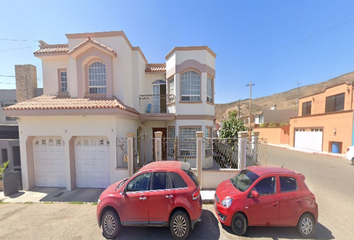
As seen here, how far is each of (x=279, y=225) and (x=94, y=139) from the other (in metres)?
8.20

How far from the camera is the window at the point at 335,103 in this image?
17109 millimetres

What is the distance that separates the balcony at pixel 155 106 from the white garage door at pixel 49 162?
192 inches

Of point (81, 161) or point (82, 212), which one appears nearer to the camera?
point (82, 212)

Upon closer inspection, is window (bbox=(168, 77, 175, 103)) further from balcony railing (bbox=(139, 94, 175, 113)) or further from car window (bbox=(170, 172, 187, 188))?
car window (bbox=(170, 172, 187, 188))

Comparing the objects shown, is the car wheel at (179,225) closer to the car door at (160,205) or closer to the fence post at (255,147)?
the car door at (160,205)

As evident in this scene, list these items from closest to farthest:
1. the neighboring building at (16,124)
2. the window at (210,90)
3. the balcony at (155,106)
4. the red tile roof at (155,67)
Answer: the neighboring building at (16,124) < the balcony at (155,106) < the window at (210,90) < the red tile roof at (155,67)

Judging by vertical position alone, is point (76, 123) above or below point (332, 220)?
above

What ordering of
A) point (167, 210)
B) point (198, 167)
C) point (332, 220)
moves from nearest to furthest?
point (167, 210) → point (332, 220) → point (198, 167)

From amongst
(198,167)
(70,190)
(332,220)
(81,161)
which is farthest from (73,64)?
(332,220)

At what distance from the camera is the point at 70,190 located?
6836 mm

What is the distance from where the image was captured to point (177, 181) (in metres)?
3.93

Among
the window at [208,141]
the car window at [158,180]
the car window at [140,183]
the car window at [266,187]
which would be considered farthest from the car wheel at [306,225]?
the window at [208,141]

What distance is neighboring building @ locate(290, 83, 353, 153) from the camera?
1501 cm

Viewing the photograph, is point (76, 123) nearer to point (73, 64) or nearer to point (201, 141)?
point (73, 64)
